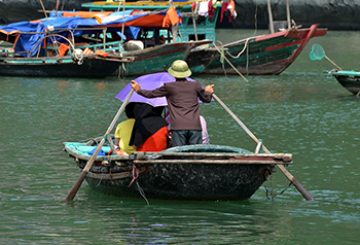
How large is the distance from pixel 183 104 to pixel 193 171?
1047 millimetres

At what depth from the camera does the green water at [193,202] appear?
1044 cm

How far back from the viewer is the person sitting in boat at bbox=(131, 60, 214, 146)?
462 inches

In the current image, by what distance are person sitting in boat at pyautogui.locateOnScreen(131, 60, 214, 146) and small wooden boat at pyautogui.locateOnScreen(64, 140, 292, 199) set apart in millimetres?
584

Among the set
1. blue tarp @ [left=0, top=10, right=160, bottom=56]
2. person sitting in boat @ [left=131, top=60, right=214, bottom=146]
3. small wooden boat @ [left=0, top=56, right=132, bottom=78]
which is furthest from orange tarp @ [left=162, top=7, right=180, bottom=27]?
person sitting in boat @ [left=131, top=60, right=214, bottom=146]

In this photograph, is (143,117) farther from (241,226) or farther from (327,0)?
(327,0)

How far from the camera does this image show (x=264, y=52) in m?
29.8

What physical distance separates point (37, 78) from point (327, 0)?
1081 inches

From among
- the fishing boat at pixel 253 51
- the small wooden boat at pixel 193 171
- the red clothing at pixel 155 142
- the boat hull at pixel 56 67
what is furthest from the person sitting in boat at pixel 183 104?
the fishing boat at pixel 253 51

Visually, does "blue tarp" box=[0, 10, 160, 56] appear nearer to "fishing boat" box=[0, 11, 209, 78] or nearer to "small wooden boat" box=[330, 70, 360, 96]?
"fishing boat" box=[0, 11, 209, 78]

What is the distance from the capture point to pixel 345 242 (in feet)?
33.4

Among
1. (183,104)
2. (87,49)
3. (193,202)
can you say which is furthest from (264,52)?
(193,202)

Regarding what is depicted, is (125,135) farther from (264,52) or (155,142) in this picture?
(264,52)

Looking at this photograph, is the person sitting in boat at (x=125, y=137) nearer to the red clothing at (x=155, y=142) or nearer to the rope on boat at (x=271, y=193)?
the red clothing at (x=155, y=142)

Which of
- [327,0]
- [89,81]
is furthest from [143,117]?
[327,0]
